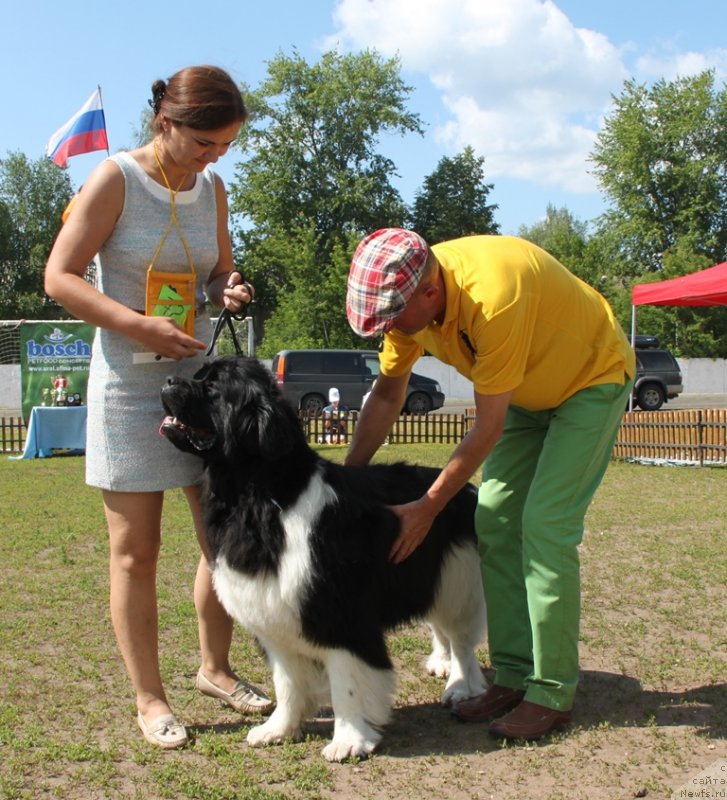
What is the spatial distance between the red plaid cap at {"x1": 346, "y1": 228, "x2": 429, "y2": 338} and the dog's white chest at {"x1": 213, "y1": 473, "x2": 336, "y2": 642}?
0.67m

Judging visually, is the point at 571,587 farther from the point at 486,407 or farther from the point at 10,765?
the point at 10,765

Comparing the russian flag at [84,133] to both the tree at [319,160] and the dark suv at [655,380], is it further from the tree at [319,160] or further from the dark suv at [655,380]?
the tree at [319,160]

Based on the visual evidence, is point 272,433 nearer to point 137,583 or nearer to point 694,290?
point 137,583

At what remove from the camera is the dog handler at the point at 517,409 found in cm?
303

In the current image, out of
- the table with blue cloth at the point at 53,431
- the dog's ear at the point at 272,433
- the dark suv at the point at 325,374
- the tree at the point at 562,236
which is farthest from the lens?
→ the tree at the point at 562,236

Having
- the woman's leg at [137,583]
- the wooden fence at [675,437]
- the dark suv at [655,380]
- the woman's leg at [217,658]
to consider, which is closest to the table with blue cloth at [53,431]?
the wooden fence at [675,437]

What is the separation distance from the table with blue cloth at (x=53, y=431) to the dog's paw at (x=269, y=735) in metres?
12.2

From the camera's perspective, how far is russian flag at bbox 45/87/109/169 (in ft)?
46.3

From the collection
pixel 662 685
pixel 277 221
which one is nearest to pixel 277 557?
pixel 662 685

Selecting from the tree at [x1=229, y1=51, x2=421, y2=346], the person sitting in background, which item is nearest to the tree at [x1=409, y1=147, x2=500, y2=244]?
the tree at [x1=229, y1=51, x2=421, y2=346]

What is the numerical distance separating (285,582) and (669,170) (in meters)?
51.1

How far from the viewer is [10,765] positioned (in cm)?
A: 303

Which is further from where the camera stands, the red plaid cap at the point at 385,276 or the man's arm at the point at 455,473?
the man's arm at the point at 455,473

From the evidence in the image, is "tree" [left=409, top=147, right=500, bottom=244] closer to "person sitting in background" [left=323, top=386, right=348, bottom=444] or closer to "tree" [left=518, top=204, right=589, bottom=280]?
"tree" [left=518, top=204, right=589, bottom=280]
